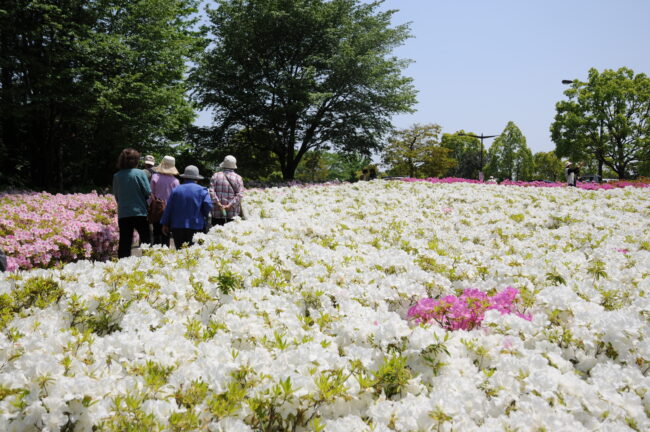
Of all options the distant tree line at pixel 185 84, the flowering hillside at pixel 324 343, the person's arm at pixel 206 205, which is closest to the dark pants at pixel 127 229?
the person's arm at pixel 206 205

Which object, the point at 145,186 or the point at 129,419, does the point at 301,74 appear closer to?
the point at 145,186

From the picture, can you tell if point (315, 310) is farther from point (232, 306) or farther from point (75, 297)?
Answer: point (75, 297)

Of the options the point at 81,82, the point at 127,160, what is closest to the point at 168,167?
the point at 127,160

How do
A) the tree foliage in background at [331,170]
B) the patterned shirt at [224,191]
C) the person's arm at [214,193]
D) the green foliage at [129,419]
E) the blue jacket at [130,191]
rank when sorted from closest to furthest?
the green foliage at [129,419] → the blue jacket at [130,191] → the person's arm at [214,193] → the patterned shirt at [224,191] → the tree foliage in background at [331,170]

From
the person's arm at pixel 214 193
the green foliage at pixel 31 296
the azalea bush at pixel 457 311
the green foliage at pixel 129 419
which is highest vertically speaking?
the person's arm at pixel 214 193

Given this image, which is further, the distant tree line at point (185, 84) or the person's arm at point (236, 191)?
the distant tree line at point (185, 84)

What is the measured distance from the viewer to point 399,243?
18.3 ft

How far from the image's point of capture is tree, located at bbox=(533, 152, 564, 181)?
67.7 m

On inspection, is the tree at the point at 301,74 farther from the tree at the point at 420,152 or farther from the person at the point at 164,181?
the tree at the point at 420,152

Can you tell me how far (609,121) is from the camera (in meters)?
40.1

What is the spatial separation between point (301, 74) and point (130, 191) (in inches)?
702

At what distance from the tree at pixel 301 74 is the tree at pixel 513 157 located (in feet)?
154

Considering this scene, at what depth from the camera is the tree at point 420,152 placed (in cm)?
4800

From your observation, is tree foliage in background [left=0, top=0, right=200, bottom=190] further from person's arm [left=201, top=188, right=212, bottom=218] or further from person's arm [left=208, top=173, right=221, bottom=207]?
person's arm [left=201, top=188, right=212, bottom=218]
